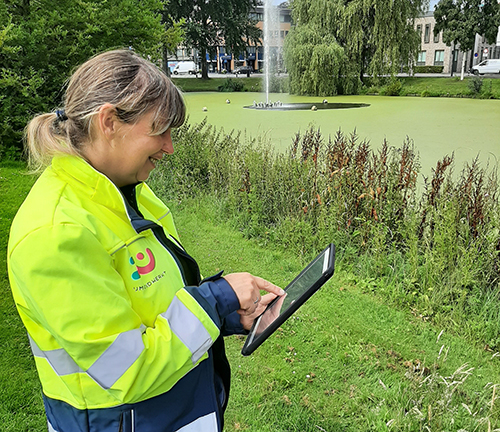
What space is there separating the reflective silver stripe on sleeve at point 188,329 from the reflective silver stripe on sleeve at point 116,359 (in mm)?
89

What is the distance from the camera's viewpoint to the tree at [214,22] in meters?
28.4

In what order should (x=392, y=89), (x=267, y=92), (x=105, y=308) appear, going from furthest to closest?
(x=392, y=89)
(x=267, y=92)
(x=105, y=308)

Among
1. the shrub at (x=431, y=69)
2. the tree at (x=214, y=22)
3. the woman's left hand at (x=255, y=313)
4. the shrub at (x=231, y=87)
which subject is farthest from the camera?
the shrub at (x=431, y=69)

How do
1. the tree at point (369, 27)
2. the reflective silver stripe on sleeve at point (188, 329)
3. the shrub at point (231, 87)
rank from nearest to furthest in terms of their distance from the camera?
1. the reflective silver stripe on sleeve at point (188, 329)
2. the tree at point (369, 27)
3. the shrub at point (231, 87)

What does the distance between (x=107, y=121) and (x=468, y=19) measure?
31119 mm

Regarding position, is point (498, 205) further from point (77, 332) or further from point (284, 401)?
point (77, 332)

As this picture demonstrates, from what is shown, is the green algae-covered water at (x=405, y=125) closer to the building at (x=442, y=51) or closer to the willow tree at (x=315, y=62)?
the willow tree at (x=315, y=62)

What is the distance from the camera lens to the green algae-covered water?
7.52 meters

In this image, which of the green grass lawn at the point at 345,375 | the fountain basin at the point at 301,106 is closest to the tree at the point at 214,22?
the fountain basin at the point at 301,106

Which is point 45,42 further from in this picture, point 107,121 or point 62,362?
point 62,362

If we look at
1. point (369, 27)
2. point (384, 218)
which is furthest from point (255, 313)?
point (369, 27)

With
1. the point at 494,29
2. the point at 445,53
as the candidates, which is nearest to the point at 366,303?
the point at 494,29

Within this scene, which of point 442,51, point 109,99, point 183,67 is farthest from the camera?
point 183,67

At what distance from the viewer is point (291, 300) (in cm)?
113
